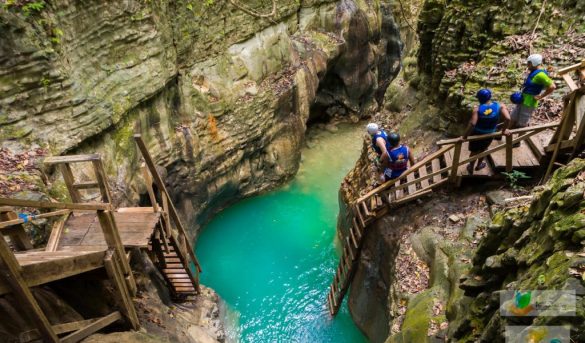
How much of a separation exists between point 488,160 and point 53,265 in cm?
824

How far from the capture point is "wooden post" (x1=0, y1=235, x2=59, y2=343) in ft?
13.9

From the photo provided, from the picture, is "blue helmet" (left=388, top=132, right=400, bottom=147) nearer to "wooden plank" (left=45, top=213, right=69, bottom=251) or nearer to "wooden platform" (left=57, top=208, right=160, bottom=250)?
"wooden platform" (left=57, top=208, right=160, bottom=250)

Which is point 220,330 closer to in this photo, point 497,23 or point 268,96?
point 268,96

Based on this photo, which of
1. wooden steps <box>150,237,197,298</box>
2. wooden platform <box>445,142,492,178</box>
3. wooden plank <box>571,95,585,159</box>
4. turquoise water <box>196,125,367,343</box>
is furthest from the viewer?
turquoise water <box>196,125,367,343</box>

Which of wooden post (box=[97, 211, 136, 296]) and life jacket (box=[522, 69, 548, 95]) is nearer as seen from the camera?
wooden post (box=[97, 211, 136, 296])

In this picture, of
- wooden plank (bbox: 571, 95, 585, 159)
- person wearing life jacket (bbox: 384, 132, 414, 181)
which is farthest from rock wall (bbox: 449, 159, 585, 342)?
person wearing life jacket (bbox: 384, 132, 414, 181)

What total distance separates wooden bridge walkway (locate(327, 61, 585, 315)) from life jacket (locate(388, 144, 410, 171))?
0.21m

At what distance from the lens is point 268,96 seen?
15969 millimetres

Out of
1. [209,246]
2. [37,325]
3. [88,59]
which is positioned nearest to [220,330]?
[209,246]

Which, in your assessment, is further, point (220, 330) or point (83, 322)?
point (220, 330)

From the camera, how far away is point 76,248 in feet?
20.1

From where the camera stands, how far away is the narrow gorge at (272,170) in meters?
5.38

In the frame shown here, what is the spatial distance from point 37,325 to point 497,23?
12092mm

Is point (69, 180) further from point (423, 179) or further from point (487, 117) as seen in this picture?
point (487, 117)
